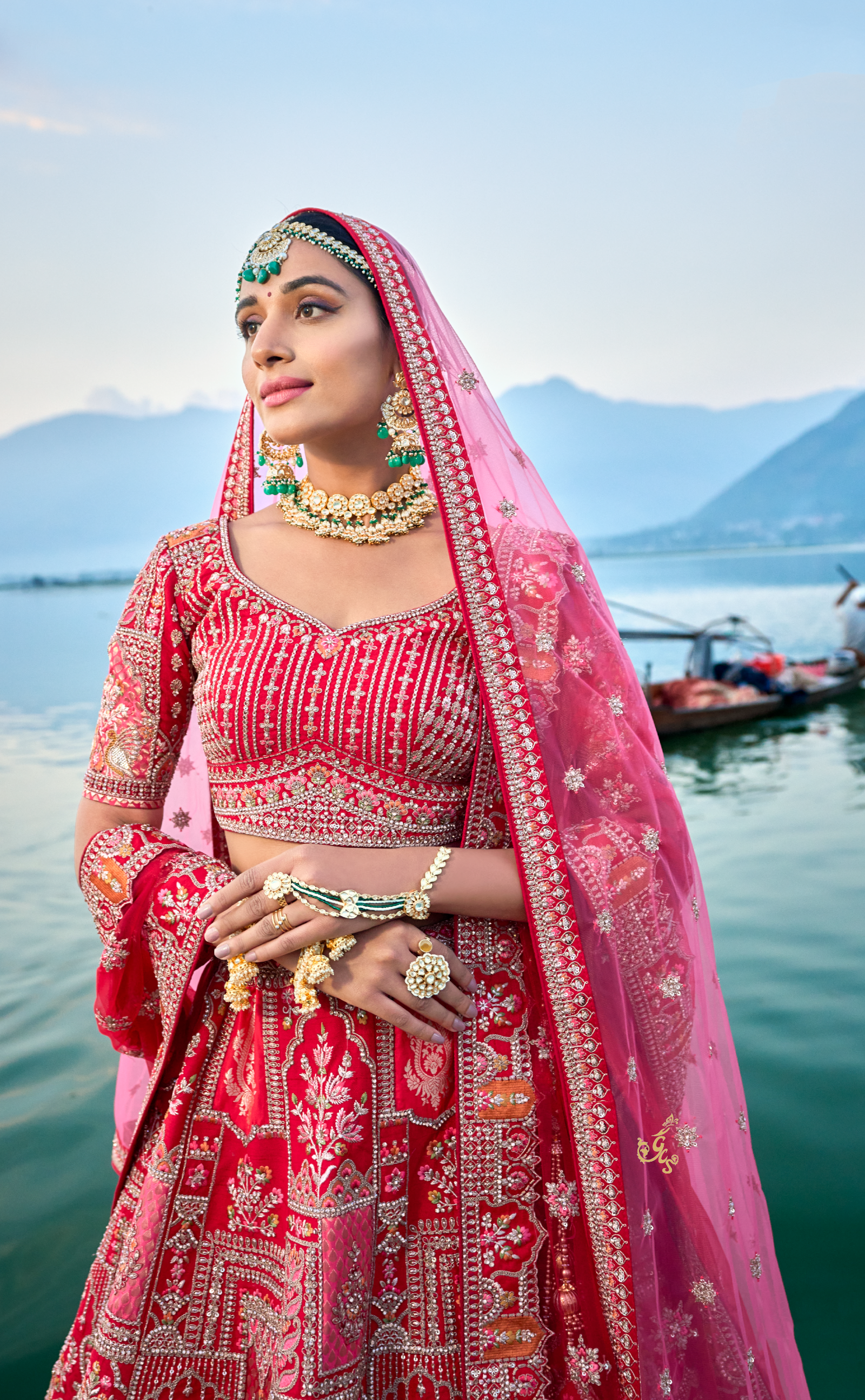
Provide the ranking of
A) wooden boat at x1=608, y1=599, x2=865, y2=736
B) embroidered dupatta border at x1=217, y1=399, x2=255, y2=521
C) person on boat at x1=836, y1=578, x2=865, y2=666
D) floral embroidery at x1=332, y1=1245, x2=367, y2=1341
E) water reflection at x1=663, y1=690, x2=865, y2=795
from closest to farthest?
1. floral embroidery at x1=332, y1=1245, x2=367, y2=1341
2. embroidered dupatta border at x1=217, y1=399, x2=255, y2=521
3. water reflection at x1=663, y1=690, x2=865, y2=795
4. wooden boat at x1=608, y1=599, x2=865, y2=736
5. person on boat at x1=836, y1=578, x2=865, y2=666

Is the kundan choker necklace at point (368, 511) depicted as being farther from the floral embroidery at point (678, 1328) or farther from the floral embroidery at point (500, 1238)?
the floral embroidery at point (678, 1328)

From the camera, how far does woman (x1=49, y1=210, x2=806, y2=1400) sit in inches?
46.9

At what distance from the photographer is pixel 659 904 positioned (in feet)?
4.25

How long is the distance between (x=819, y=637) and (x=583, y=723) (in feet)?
87.7

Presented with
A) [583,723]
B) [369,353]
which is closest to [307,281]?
[369,353]

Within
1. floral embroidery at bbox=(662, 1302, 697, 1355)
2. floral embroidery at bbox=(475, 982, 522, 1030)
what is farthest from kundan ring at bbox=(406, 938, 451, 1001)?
floral embroidery at bbox=(662, 1302, 697, 1355)

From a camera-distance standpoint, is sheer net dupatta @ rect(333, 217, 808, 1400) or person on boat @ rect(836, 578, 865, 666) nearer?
sheer net dupatta @ rect(333, 217, 808, 1400)

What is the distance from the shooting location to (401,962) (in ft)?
3.89

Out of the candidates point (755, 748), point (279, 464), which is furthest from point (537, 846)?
point (755, 748)

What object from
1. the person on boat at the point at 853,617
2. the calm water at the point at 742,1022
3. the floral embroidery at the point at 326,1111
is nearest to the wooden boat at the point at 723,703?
the calm water at the point at 742,1022

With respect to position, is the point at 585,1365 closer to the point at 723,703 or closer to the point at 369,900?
the point at 369,900

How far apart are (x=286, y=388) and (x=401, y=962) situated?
78 cm

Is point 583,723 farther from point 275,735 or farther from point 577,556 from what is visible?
point 275,735

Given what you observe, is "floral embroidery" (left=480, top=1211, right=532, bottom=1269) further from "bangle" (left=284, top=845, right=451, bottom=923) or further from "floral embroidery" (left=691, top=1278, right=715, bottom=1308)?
"bangle" (left=284, top=845, right=451, bottom=923)
